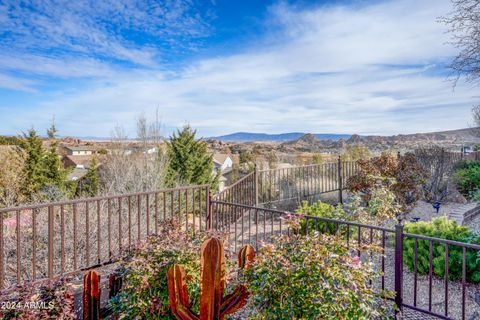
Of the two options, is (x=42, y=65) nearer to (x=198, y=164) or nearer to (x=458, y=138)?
(x=198, y=164)

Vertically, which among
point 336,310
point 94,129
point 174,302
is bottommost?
point 174,302

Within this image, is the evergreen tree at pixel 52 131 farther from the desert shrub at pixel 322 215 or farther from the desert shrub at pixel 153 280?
the desert shrub at pixel 153 280

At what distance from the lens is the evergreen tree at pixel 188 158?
13.1m

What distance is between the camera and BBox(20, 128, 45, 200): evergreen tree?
12.0m

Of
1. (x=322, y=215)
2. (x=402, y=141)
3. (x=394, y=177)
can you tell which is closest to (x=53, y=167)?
(x=322, y=215)

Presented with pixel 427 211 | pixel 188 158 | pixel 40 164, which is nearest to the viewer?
pixel 427 211

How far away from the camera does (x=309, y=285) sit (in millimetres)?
1823

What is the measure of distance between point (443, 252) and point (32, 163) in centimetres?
1428

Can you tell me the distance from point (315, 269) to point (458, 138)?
16.9 meters

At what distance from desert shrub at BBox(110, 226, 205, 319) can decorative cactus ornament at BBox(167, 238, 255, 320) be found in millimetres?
201

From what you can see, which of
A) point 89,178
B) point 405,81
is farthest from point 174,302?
point 89,178

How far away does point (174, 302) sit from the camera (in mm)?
2184

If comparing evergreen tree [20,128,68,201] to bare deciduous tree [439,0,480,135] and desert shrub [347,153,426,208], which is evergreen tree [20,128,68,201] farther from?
bare deciduous tree [439,0,480,135]

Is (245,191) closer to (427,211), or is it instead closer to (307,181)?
(307,181)
